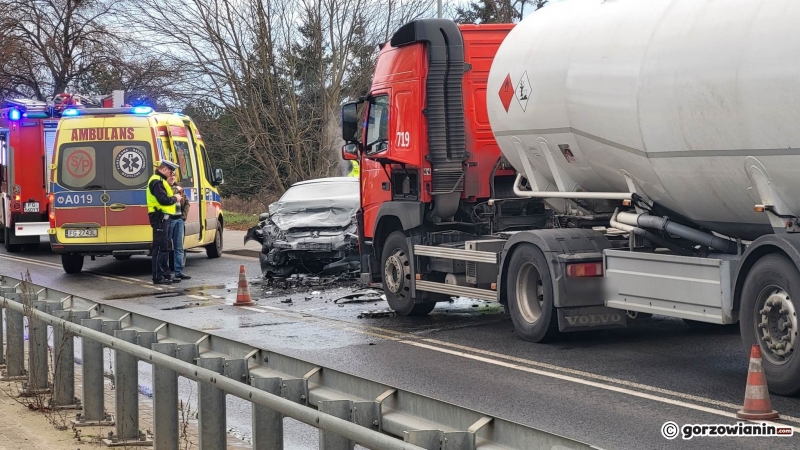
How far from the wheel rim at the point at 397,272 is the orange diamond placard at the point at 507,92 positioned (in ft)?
8.03

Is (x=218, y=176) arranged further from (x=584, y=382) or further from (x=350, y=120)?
(x=584, y=382)

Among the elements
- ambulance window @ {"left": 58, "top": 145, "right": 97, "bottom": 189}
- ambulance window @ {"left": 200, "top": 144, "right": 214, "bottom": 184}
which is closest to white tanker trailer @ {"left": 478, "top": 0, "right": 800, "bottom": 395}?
ambulance window @ {"left": 58, "top": 145, "right": 97, "bottom": 189}

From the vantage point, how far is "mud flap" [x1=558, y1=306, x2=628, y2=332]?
1067cm

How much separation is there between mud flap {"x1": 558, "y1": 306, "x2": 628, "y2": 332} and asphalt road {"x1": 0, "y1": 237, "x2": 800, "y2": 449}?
0.76ft

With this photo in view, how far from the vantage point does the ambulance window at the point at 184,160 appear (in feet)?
68.8

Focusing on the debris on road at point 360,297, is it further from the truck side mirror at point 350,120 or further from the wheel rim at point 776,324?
the wheel rim at point 776,324

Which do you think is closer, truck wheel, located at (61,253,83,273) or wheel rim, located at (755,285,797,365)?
wheel rim, located at (755,285,797,365)

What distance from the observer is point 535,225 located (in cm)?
1298

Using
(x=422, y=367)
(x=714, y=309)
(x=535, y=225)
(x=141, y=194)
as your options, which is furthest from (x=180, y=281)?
(x=714, y=309)

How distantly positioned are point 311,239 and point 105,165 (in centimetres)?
446

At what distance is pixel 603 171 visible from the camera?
1062 centimetres

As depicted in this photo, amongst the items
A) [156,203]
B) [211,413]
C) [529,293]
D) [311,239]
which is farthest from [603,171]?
[156,203]

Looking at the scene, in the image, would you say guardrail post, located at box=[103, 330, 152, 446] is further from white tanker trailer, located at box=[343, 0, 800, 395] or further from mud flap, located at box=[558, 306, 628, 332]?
mud flap, located at box=[558, 306, 628, 332]

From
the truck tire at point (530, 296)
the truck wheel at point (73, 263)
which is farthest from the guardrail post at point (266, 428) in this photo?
the truck wheel at point (73, 263)
